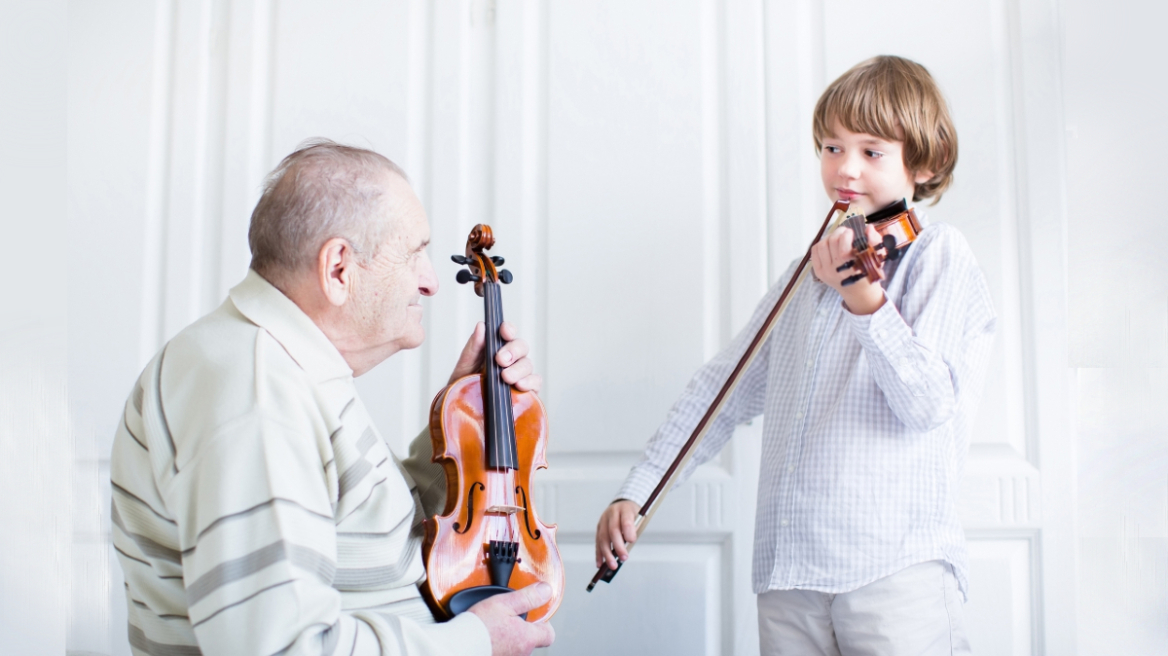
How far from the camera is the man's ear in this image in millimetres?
1103

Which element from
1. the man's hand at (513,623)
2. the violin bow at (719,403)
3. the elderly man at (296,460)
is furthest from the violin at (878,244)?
the man's hand at (513,623)

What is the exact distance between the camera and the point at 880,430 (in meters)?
1.30

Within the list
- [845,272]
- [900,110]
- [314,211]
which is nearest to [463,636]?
[314,211]

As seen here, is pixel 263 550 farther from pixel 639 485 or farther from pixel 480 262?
pixel 639 485

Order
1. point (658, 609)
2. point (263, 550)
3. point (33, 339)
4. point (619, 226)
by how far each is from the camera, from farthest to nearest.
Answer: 1. point (619, 226)
2. point (658, 609)
3. point (33, 339)
4. point (263, 550)

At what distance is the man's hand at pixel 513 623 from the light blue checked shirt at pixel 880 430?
40 cm

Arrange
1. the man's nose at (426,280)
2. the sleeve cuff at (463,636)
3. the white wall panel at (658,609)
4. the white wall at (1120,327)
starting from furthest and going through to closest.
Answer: the white wall panel at (658,609), the white wall at (1120,327), the man's nose at (426,280), the sleeve cuff at (463,636)

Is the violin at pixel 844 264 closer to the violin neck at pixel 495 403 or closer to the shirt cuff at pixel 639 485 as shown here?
the shirt cuff at pixel 639 485

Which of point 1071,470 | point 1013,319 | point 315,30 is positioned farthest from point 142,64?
point 1071,470

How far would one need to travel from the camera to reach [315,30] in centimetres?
228

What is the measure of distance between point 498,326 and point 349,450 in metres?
0.33

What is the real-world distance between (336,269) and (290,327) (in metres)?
0.10

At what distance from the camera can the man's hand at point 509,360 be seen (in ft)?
4.12

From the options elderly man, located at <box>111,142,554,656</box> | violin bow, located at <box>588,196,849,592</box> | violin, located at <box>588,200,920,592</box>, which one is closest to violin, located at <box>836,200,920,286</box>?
violin, located at <box>588,200,920,592</box>
